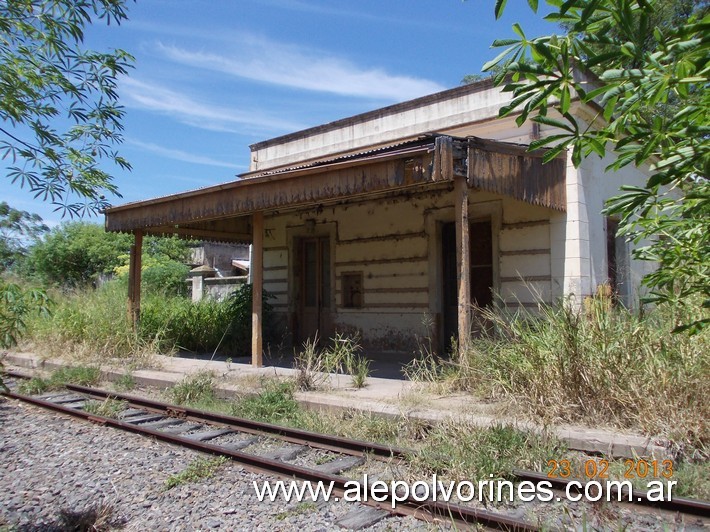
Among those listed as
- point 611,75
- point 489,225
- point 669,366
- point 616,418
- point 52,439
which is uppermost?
point 489,225

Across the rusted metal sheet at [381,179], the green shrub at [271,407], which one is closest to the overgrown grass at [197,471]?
the green shrub at [271,407]

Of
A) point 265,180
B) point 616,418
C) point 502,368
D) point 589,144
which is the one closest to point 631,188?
point 589,144

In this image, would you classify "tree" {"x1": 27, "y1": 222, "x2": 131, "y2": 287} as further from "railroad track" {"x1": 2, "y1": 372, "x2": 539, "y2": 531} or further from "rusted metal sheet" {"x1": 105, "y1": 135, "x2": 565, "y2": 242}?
Result: "railroad track" {"x1": 2, "y1": 372, "x2": 539, "y2": 531}

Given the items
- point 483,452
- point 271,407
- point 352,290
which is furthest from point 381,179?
point 352,290

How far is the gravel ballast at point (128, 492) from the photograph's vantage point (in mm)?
3971

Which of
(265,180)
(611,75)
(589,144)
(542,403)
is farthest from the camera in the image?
(265,180)

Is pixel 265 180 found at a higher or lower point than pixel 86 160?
higher

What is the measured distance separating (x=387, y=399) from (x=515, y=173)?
3.68m

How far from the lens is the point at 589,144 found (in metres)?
2.15

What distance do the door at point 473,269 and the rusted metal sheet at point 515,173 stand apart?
5.04 ft

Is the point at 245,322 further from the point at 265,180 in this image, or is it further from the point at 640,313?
the point at 640,313

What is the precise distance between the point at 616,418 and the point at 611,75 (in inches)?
167

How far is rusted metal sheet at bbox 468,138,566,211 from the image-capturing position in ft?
23.6

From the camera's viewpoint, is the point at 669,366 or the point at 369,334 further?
the point at 369,334
